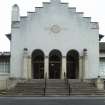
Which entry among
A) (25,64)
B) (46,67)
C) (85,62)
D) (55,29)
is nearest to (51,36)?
(55,29)

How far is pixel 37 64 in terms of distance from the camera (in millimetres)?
63469

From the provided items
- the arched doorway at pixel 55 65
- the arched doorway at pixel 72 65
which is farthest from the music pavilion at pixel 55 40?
the arched doorway at pixel 72 65

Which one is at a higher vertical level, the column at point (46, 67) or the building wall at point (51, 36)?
the building wall at point (51, 36)

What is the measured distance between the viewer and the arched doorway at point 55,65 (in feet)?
207

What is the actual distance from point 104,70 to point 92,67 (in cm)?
395

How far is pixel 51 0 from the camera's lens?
2482 inches

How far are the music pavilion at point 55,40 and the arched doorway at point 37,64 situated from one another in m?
0.30

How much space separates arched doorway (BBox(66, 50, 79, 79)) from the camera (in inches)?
2492

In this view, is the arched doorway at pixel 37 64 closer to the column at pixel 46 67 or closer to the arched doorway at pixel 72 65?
the column at pixel 46 67

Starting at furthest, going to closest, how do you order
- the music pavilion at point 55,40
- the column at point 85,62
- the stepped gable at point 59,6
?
the stepped gable at point 59,6 < the music pavilion at point 55,40 < the column at point 85,62

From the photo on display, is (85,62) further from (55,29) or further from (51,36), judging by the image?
(55,29)

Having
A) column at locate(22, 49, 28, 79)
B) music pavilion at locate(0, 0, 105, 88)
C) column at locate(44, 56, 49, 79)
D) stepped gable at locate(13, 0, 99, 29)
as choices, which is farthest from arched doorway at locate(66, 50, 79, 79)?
column at locate(22, 49, 28, 79)

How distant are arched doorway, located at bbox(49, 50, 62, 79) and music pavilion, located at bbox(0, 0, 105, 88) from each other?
0.24m

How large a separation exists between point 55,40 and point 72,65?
173 inches
